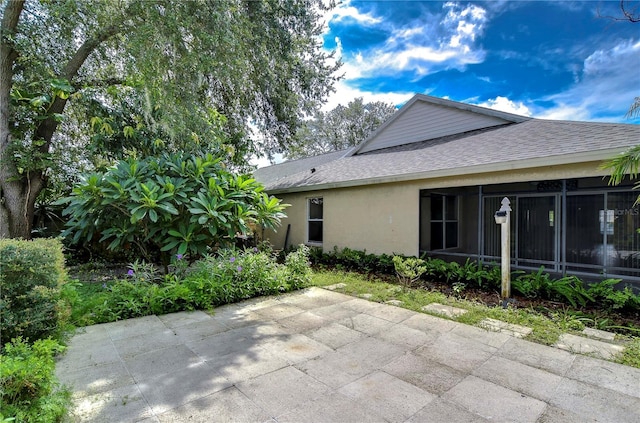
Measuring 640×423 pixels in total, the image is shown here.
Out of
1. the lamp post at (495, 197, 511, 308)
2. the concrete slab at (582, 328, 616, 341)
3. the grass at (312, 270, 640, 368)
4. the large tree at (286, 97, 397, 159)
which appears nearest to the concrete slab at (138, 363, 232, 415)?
the grass at (312, 270, 640, 368)

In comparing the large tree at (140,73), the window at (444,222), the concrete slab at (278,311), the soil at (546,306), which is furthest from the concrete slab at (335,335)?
the window at (444,222)

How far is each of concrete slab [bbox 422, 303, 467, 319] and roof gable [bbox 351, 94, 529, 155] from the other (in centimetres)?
661

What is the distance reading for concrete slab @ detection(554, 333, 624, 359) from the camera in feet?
11.0

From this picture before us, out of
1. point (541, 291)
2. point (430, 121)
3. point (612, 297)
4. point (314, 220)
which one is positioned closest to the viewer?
point (612, 297)

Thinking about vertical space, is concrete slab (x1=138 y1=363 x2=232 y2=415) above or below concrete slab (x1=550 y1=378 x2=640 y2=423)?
above

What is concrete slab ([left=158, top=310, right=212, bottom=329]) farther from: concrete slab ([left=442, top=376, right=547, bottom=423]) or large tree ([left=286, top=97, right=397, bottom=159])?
large tree ([left=286, top=97, right=397, bottom=159])

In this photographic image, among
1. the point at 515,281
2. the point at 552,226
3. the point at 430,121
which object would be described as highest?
the point at 430,121

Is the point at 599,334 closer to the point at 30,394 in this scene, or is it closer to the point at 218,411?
the point at 218,411

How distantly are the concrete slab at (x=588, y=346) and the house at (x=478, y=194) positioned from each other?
2.34 metres

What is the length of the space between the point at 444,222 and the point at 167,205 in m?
7.21

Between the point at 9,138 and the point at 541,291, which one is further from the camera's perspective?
the point at 9,138

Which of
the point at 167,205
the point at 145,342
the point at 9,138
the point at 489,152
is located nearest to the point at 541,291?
the point at 489,152

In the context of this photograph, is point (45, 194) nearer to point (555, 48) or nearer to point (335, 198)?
point (335, 198)

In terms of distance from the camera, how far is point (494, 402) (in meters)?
2.44
